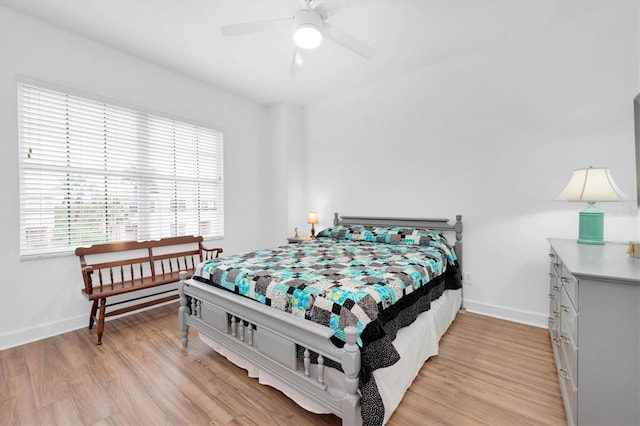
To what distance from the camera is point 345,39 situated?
236 cm

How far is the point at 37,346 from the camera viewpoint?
8.16ft

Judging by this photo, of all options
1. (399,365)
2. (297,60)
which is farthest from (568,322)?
(297,60)

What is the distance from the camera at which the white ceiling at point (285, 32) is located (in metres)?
2.44

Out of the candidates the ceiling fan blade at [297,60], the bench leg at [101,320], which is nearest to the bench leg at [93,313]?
the bench leg at [101,320]

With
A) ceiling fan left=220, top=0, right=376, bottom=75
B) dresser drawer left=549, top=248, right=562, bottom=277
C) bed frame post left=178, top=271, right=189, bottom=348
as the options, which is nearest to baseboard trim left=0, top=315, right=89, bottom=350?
bed frame post left=178, top=271, right=189, bottom=348

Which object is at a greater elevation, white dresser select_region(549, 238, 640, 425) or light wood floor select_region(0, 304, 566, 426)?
white dresser select_region(549, 238, 640, 425)

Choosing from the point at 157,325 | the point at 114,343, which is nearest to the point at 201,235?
the point at 157,325

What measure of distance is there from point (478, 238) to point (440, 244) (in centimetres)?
57

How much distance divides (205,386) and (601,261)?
8.46 feet

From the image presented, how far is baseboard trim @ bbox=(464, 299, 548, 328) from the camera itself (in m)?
2.83

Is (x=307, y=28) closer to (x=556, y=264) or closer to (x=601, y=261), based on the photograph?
(x=601, y=261)

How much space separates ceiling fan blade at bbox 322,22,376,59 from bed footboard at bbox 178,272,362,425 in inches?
85.3

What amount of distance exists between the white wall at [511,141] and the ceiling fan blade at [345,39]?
1.45m

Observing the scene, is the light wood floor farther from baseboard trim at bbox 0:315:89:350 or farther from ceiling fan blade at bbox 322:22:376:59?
ceiling fan blade at bbox 322:22:376:59
